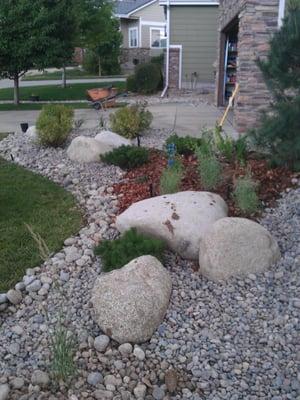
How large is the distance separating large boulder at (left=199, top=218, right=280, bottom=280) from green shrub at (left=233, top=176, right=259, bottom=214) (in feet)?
2.64

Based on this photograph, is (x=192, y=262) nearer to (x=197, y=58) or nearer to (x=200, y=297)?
(x=200, y=297)

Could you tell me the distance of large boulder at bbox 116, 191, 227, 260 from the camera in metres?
4.28

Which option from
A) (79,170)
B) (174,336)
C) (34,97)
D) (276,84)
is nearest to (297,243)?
(174,336)

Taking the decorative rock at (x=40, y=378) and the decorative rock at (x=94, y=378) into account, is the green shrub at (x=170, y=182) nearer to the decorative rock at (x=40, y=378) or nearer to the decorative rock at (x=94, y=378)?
the decorative rock at (x=94, y=378)

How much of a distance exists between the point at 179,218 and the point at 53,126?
401 centimetres

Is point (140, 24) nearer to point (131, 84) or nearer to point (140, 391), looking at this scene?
point (131, 84)

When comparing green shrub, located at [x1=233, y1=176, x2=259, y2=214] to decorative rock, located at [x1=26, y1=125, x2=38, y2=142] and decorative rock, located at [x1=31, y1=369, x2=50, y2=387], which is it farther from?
decorative rock, located at [x1=26, y1=125, x2=38, y2=142]

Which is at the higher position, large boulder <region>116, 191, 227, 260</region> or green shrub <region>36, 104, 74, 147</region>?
green shrub <region>36, 104, 74, 147</region>

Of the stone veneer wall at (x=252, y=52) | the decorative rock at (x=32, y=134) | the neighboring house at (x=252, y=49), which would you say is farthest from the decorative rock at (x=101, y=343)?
the stone veneer wall at (x=252, y=52)

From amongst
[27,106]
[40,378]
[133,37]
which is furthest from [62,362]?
[133,37]

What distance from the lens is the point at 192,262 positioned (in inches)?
168

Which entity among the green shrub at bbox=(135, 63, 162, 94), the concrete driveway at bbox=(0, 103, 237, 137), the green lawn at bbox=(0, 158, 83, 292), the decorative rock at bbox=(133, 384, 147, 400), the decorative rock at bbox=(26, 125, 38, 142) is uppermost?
the green shrub at bbox=(135, 63, 162, 94)

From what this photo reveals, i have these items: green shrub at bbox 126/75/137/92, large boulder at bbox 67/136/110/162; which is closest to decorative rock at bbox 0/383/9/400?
large boulder at bbox 67/136/110/162

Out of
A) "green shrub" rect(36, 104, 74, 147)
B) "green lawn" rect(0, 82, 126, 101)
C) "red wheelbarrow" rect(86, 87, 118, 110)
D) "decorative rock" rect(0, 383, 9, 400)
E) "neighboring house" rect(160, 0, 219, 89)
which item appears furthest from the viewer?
"neighboring house" rect(160, 0, 219, 89)
